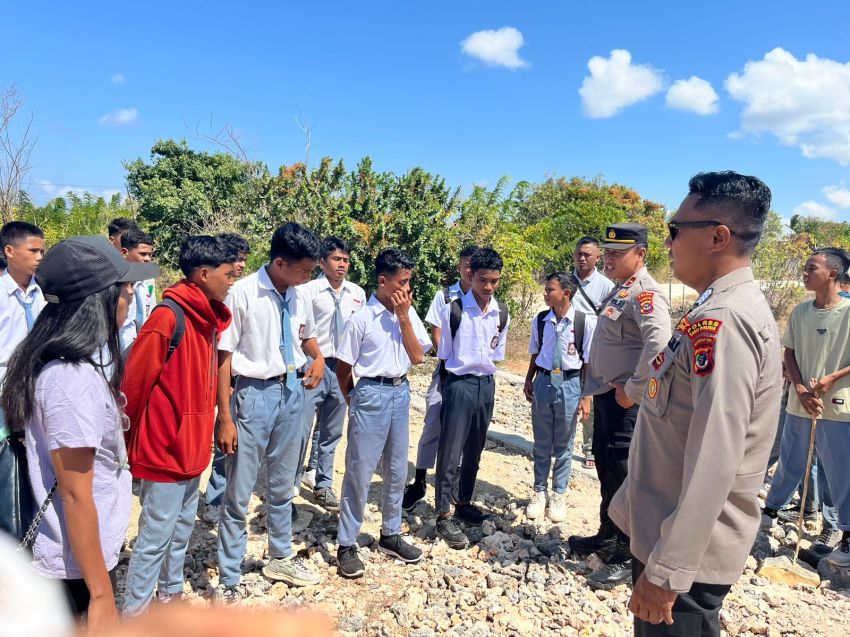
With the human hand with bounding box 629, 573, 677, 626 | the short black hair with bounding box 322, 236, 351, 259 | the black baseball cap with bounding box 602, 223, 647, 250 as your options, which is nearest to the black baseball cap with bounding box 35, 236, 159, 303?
the human hand with bounding box 629, 573, 677, 626

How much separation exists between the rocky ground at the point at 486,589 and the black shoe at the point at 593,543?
0.24 ft

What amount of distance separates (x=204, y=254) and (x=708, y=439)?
2192mm

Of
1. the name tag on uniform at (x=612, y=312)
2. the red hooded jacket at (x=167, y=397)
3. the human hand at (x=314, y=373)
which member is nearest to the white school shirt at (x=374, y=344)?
the human hand at (x=314, y=373)

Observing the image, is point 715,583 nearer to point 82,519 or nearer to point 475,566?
A: point 82,519

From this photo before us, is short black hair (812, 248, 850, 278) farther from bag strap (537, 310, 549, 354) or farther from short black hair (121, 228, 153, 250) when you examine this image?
short black hair (121, 228, 153, 250)

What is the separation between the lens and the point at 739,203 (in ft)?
5.81

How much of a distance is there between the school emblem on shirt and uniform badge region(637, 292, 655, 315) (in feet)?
4.93

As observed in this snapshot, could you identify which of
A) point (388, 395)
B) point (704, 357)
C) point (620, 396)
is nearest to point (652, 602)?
point (704, 357)

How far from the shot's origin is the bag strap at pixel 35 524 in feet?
5.02

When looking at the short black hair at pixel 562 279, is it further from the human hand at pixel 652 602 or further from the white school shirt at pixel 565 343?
the human hand at pixel 652 602

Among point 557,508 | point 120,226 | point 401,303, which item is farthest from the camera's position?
point 120,226

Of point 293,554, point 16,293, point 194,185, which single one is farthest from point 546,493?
point 194,185

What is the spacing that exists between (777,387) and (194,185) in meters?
17.5

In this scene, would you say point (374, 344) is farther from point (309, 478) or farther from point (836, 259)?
point (836, 259)
